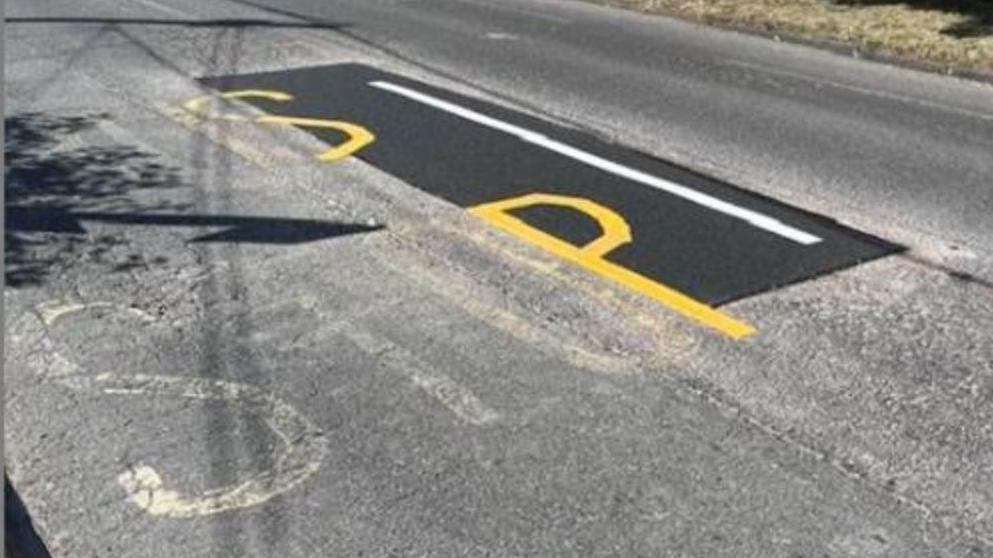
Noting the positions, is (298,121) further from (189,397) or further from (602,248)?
(189,397)

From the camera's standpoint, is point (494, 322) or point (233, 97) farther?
point (233, 97)

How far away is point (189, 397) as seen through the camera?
4.82 m

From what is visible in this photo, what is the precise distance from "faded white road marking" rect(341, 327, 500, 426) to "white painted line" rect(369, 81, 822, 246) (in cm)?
260

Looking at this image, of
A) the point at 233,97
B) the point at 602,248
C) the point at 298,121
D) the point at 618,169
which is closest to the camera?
the point at 602,248

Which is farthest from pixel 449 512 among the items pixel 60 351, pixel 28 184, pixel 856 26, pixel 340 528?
pixel 856 26

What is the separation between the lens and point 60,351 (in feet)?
17.1

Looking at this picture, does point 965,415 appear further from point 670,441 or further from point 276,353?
point 276,353

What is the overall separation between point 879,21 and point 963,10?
1.23 m

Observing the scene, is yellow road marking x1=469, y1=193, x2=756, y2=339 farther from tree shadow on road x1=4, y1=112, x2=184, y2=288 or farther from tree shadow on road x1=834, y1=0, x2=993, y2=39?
tree shadow on road x1=834, y1=0, x2=993, y2=39

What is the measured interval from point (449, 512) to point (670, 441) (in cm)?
97

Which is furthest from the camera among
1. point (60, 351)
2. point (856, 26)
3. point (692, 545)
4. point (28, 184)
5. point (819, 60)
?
point (856, 26)

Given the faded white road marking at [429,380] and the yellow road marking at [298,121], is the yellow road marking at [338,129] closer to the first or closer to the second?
the yellow road marking at [298,121]

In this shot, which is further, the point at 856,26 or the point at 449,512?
the point at 856,26

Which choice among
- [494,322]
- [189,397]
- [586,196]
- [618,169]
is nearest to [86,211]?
[189,397]
